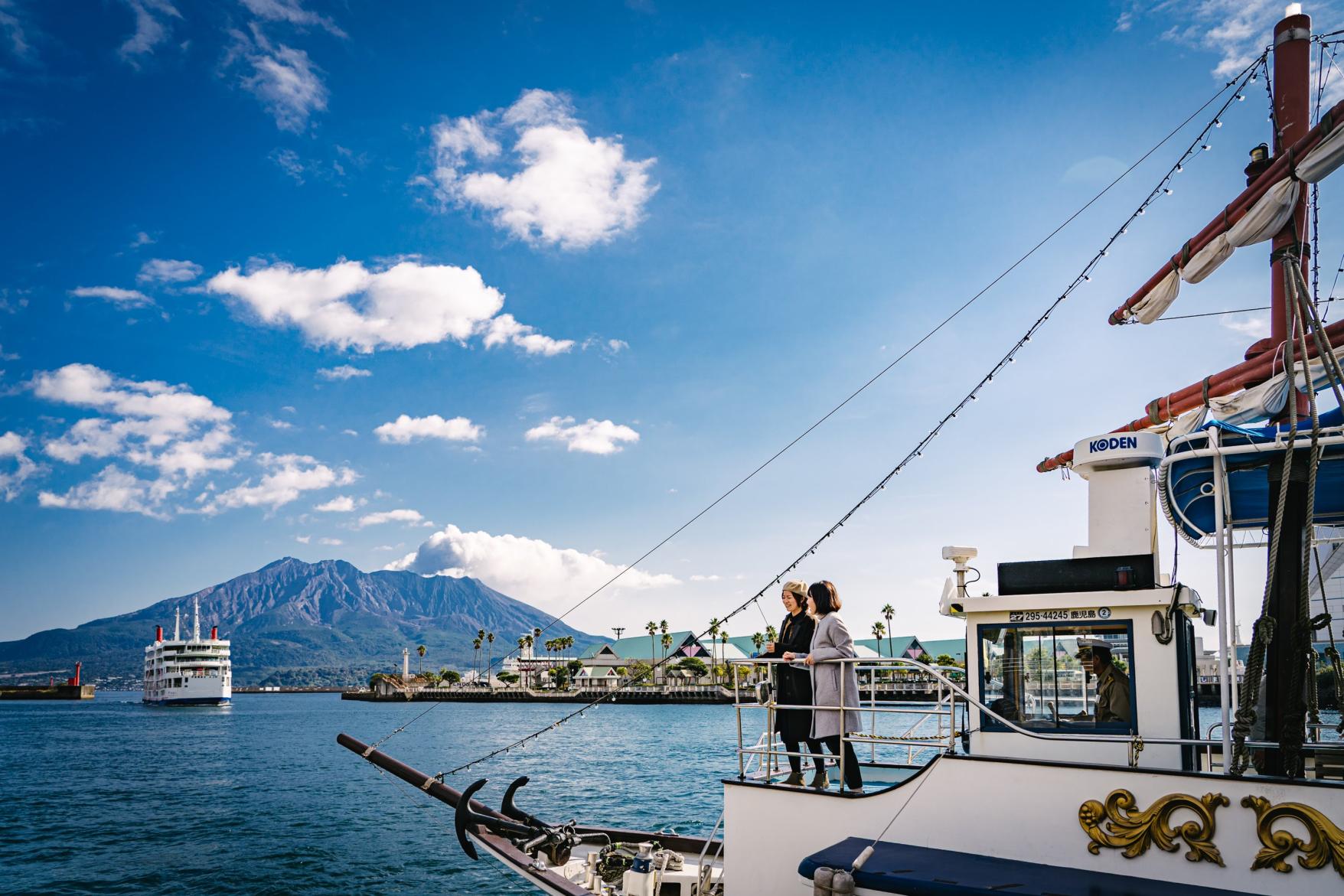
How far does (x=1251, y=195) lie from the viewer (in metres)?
10.3

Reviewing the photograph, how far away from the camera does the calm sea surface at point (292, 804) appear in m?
19.5

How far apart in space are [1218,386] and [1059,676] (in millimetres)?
7003

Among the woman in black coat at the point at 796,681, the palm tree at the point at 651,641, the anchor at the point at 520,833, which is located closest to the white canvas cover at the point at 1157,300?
the woman in black coat at the point at 796,681

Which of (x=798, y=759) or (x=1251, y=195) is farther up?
(x=1251, y=195)

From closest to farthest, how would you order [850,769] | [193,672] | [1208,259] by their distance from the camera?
[850,769]
[1208,259]
[193,672]

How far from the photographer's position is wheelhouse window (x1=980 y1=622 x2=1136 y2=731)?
26.4 feet

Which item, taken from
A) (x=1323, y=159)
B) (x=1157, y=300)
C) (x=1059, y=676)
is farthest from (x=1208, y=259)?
(x=1059, y=676)

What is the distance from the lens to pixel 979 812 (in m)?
7.46

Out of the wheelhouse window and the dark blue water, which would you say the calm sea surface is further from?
the wheelhouse window

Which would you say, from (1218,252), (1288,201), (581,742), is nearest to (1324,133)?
(1288,201)

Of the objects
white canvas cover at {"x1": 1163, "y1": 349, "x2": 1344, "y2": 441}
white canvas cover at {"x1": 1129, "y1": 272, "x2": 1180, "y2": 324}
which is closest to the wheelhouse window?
white canvas cover at {"x1": 1163, "y1": 349, "x2": 1344, "y2": 441}

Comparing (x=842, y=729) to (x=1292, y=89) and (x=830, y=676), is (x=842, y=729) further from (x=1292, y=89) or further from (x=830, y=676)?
(x=1292, y=89)

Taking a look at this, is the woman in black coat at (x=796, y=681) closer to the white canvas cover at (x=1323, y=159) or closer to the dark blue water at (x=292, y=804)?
the white canvas cover at (x=1323, y=159)

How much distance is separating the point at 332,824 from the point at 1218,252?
26108 millimetres
